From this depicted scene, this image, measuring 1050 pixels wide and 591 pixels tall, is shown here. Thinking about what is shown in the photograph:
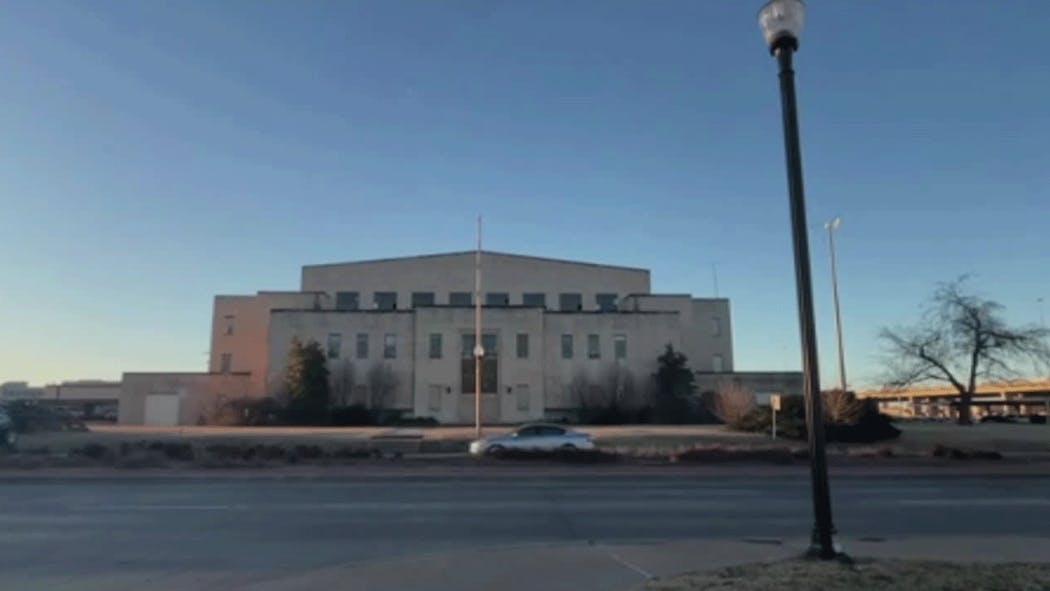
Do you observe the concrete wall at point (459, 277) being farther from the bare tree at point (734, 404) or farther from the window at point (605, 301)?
the bare tree at point (734, 404)

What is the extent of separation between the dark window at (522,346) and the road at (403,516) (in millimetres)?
43388

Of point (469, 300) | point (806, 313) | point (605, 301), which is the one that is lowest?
point (806, 313)

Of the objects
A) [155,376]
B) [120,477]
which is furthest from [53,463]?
[155,376]

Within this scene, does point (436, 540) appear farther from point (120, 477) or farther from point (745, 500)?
point (120, 477)

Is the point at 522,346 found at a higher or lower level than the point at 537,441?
higher

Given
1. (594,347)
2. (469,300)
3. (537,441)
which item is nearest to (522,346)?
(594,347)

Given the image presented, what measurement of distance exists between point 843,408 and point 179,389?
52096mm

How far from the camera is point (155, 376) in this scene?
211ft

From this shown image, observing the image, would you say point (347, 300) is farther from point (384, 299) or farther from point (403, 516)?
point (403, 516)

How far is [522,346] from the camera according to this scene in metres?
63.2

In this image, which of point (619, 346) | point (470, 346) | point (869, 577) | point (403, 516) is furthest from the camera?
point (619, 346)

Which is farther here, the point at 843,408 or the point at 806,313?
the point at 843,408

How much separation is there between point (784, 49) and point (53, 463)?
79.9 feet

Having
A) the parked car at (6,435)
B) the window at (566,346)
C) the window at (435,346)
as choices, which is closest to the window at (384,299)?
the window at (435,346)
